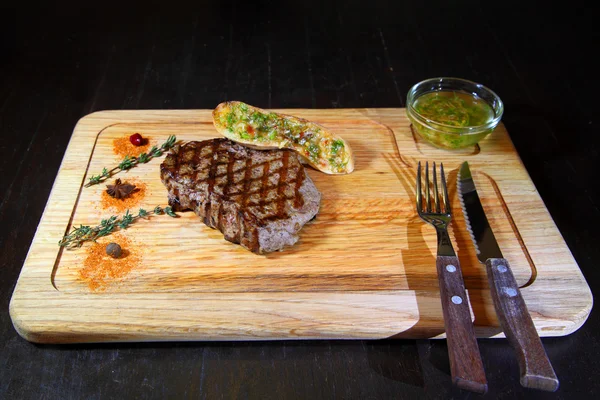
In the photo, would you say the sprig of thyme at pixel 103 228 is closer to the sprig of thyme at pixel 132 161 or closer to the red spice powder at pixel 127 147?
the sprig of thyme at pixel 132 161

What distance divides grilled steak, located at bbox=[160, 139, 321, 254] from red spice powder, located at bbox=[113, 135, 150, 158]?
1.83 feet

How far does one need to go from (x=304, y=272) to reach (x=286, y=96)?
2705 millimetres

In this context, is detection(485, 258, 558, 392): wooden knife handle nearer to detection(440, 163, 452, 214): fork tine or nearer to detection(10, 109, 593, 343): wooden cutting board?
detection(10, 109, 593, 343): wooden cutting board

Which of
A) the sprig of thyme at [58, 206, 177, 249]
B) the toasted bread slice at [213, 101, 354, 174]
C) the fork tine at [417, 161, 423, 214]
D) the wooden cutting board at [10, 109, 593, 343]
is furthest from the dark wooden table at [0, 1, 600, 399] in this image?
the toasted bread slice at [213, 101, 354, 174]

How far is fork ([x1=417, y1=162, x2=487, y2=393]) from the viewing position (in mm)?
2850

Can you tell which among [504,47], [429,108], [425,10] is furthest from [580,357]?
[425,10]

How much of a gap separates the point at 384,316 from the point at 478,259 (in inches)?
32.6

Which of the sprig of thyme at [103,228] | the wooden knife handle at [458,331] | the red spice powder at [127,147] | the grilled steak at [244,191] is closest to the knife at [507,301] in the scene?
the wooden knife handle at [458,331]

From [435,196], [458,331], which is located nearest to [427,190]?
[435,196]

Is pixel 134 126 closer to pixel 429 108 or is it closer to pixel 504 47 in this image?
pixel 429 108

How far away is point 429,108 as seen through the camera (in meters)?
4.79

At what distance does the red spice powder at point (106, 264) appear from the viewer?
11.4ft

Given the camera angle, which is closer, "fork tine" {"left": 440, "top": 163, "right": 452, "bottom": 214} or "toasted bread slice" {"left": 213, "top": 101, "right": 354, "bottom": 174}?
"fork tine" {"left": 440, "top": 163, "right": 452, "bottom": 214}

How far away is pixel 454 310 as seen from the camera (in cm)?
317
